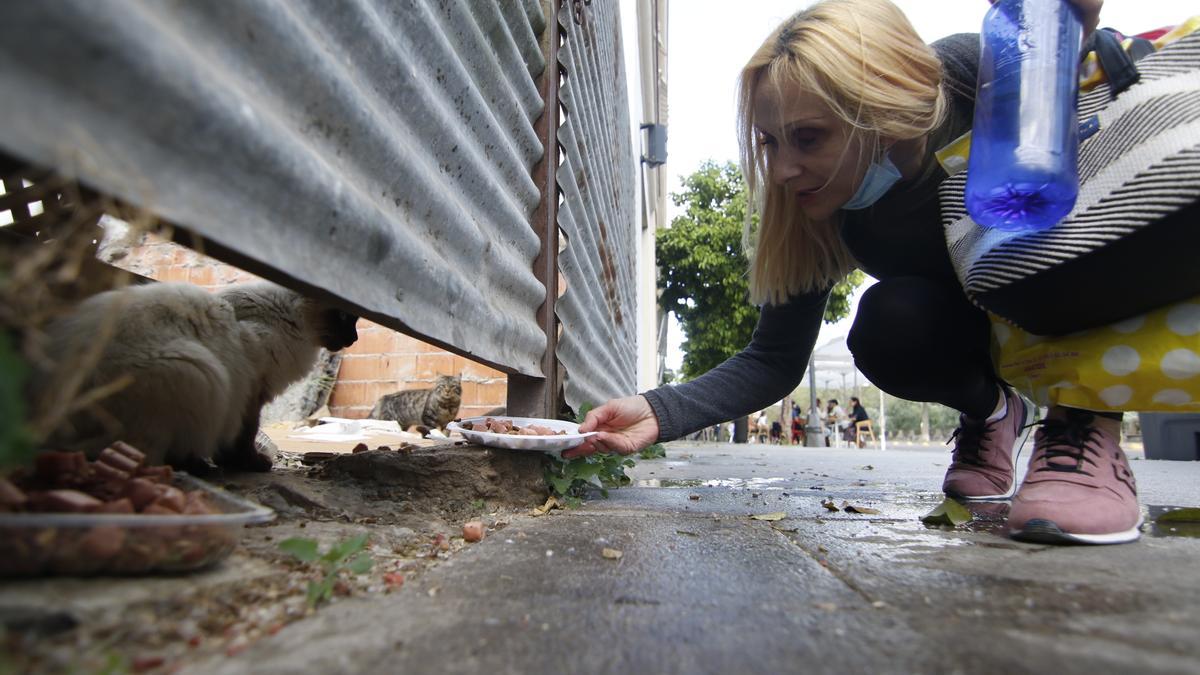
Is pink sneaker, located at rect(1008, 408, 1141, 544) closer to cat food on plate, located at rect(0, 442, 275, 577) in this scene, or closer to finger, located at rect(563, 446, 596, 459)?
finger, located at rect(563, 446, 596, 459)

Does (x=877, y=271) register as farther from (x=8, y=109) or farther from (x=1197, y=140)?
(x=8, y=109)

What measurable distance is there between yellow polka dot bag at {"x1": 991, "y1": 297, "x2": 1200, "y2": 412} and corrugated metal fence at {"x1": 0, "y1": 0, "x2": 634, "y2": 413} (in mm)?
1403

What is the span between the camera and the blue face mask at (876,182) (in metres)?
1.75

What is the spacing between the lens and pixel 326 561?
0.91 m

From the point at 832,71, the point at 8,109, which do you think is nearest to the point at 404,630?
the point at 8,109

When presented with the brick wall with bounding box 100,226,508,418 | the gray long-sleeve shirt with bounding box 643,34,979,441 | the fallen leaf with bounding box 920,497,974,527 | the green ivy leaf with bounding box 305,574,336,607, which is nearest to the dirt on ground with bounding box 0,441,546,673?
the green ivy leaf with bounding box 305,574,336,607

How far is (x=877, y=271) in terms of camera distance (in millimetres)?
2145

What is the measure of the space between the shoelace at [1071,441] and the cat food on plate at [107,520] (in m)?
1.56

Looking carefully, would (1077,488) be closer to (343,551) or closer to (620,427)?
(620,427)

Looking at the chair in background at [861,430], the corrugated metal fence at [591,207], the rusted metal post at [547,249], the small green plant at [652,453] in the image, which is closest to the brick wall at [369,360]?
the corrugated metal fence at [591,207]

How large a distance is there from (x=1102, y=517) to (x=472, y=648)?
1311mm

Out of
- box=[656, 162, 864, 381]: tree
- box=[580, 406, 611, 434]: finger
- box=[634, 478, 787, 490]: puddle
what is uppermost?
box=[656, 162, 864, 381]: tree

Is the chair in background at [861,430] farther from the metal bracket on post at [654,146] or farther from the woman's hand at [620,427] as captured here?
the woman's hand at [620,427]

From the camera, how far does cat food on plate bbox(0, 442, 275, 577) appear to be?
0.65 meters
